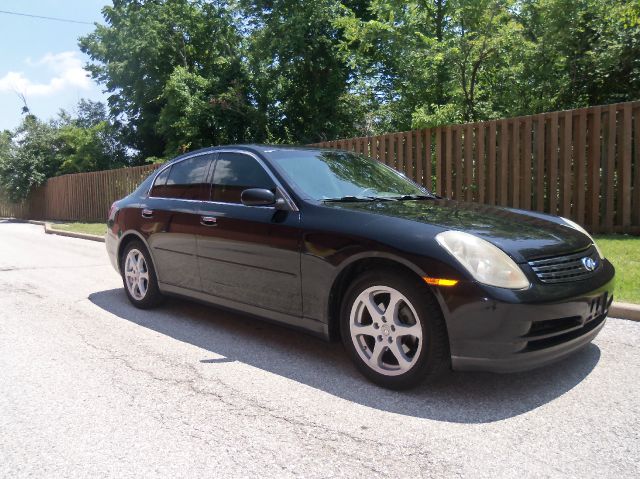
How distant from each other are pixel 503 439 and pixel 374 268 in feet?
4.04

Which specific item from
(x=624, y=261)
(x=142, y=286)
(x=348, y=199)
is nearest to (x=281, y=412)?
(x=348, y=199)

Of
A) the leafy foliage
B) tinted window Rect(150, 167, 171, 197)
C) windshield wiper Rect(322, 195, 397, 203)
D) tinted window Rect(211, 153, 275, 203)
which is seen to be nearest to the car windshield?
windshield wiper Rect(322, 195, 397, 203)

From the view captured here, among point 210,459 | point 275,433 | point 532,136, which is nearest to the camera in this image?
point 210,459

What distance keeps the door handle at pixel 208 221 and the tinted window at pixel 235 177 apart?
0.60 ft

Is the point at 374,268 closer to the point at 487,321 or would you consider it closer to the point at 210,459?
the point at 487,321

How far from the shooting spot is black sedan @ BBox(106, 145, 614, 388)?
304 cm

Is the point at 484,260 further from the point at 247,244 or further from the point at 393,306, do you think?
the point at 247,244

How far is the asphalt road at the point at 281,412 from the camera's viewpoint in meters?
2.57

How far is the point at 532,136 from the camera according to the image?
28.4ft

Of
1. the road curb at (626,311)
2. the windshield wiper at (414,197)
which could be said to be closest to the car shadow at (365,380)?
the road curb at (626,311)

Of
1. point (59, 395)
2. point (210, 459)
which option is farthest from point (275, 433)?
point (59, 395)

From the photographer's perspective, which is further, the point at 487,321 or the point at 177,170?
the point at 177,170

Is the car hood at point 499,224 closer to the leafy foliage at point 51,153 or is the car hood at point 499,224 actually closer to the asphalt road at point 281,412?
the asphalt road at point 281,412

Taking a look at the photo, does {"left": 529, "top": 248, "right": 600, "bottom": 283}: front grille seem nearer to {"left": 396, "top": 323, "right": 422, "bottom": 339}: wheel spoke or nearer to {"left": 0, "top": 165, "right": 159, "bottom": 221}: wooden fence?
{"left": 396, "top": 323, "right": 422, "bottom": 339}: wheel spoke
